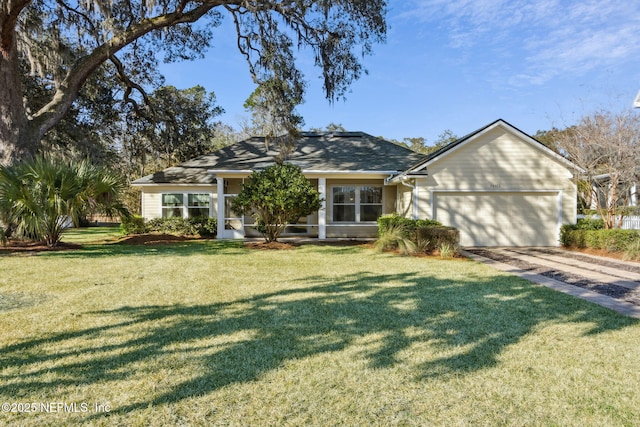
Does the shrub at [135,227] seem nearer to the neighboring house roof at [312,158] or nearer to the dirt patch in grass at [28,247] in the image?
the neighboring house roof at [312,158]

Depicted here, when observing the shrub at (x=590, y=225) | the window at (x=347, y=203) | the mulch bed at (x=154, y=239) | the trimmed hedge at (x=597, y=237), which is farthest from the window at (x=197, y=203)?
the shrub at (x=590, y=225)

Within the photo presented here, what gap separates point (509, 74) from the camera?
17172 millimetres

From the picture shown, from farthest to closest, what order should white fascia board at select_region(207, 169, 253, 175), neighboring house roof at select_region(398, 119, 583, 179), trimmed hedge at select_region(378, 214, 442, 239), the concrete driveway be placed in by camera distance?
white fascia board at select_region(207, 169, 253, 175) → neighboring house roof at select_region(398, 119, 583, 179) → trimmed hedge at select_region(378, 214, 442, 239) → the concrete driveway

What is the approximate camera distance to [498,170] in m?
12.8

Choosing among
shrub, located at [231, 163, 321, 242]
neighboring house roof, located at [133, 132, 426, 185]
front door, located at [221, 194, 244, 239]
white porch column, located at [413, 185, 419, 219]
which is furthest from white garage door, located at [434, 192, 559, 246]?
front door, located at [221, 194, 244, 239]

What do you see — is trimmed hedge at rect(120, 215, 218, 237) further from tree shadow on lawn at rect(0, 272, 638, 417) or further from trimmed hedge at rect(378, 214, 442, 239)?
tree shadow on lawn at rect(0, 272, 638, 417)

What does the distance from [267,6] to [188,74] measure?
27.5 feet

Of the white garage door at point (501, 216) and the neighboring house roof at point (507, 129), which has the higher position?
the neighboring house roof at point (507, 129)

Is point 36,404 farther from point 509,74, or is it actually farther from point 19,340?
point 509,74

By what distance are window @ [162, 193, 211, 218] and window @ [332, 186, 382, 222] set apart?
5.87m

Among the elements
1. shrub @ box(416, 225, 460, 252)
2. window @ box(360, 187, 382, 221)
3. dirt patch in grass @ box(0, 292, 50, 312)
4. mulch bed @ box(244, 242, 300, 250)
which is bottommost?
dirt patch in grass @ box(0, 292, 50, 312)

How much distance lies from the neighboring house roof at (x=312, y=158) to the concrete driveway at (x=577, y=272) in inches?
221

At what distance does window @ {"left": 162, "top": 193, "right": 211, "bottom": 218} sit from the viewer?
54.5 ft

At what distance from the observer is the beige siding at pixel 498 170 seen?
12.7 m
